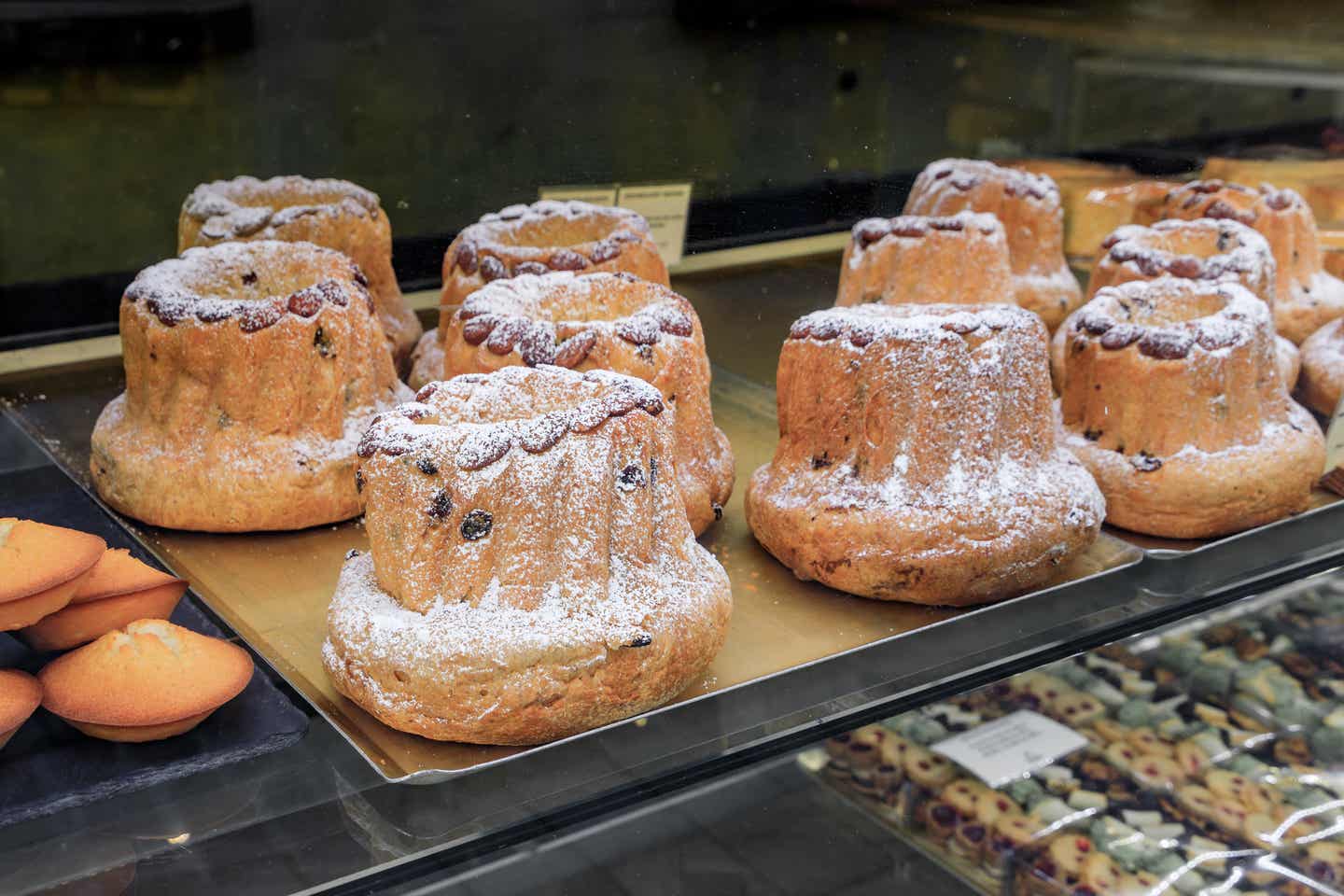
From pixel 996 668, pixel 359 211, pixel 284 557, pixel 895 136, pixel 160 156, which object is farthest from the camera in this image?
pixel 160 156

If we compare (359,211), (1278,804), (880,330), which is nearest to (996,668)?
(880,330)

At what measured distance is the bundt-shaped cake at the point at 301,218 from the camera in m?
1.70

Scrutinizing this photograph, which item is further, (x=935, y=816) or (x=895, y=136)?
(x=935, y=816)

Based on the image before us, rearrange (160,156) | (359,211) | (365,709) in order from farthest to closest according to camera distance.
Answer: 1. (160,156)
2. (359,211)
3. (365,709)

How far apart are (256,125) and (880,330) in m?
0.92

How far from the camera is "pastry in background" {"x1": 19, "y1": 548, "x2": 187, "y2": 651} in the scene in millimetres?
1166

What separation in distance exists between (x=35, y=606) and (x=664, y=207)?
815mm

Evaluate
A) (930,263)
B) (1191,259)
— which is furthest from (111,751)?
(1191,259)

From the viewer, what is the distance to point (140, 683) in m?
1.11

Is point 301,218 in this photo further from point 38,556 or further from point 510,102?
point 38,556

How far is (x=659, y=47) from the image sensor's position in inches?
61.9

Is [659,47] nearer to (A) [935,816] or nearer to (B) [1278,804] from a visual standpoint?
(A) [935,816]

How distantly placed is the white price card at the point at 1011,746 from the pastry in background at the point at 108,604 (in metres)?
1.09

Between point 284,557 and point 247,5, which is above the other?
point 247,5
